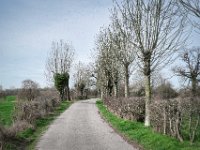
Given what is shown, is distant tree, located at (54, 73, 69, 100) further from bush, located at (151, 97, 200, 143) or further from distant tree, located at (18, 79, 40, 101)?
bush, located at (151, 97, 200, 143)

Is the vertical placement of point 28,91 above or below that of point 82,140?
above

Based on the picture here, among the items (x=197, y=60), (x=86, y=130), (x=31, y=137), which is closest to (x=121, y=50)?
(x=86, y=130)

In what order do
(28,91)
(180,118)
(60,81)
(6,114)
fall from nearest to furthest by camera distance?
(180,118) < (6,114) < (28,91) < (60,81)

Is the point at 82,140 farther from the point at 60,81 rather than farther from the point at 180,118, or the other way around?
the point at 60,81

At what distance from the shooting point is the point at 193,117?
1441 cm

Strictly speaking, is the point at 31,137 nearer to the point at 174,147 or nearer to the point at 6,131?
the point at 6,131

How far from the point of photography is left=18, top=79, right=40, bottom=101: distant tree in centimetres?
5078

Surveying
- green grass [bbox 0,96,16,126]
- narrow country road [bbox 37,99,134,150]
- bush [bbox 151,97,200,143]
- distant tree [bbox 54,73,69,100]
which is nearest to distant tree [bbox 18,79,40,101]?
green grass [bbox 0,96,16,126]

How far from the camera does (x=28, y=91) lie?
173ft

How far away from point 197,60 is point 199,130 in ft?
166

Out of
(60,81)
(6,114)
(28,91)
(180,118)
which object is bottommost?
(6,114)

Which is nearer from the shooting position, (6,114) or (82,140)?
(82,140)

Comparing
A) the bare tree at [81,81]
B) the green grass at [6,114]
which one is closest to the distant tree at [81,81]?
the bare tree at [81,81]

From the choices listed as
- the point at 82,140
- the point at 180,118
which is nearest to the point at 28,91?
the point at 82,140
